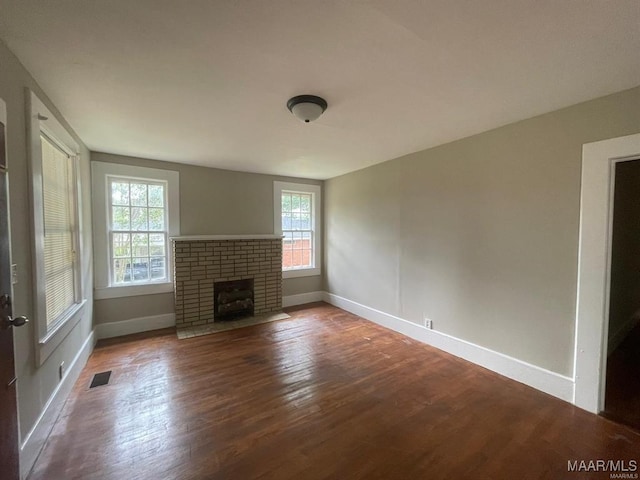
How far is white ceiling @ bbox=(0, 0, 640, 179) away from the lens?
1196 millimetres

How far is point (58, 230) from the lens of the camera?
227cm

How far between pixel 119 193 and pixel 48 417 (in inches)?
106

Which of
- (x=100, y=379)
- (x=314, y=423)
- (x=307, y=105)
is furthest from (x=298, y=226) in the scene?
(x=314, y=423)

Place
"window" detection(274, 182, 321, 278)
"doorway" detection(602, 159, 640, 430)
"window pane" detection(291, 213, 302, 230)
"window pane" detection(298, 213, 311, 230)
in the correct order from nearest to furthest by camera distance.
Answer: "doorway" detection(602, 159, 640, 430), "window" detection(274, 182, 321, 278), "window pane" detection(291, 213, 302, 230), "window pane" detection(298, 213, 311, 230)

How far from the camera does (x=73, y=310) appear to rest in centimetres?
246

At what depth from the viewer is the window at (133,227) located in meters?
3.40

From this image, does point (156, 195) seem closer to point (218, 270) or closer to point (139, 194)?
point (139, 194)

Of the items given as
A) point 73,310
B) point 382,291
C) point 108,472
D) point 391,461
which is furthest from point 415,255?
point 73,310

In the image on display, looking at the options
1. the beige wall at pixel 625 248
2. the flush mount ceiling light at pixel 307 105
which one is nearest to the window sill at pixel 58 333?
the flush mount ceiling light at pixel 307 105

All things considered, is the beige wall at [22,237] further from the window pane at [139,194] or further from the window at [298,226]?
the window at [298,226]

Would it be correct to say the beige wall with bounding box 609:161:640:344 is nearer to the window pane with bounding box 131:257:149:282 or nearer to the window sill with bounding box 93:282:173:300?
the window sill with bounding box 93:282:173:300

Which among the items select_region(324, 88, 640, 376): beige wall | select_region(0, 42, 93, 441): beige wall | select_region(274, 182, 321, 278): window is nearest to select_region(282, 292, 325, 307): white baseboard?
select_region(274, 182, 321, 278): window

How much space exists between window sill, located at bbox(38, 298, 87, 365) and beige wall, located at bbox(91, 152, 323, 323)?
88cm

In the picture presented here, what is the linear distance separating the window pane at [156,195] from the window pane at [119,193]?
28 centimetres
